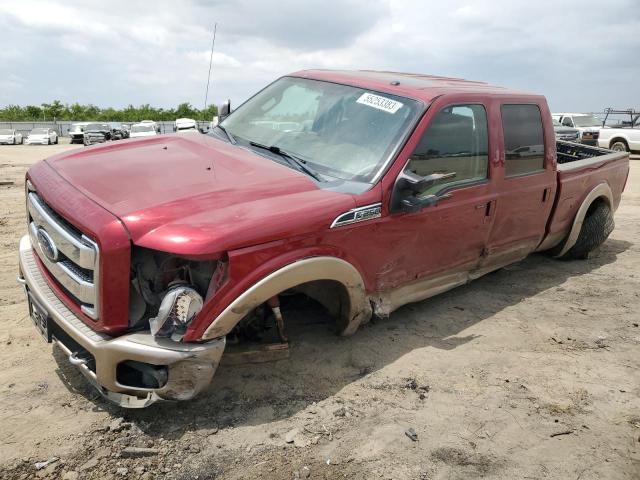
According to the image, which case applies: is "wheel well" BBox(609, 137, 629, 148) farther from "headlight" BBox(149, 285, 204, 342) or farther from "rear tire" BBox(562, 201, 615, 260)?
"headlight" BBox(149, 285, 204, 342)

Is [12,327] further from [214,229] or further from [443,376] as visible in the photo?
[443,376]

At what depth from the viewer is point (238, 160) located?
143 inches

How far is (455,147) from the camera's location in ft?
13.3

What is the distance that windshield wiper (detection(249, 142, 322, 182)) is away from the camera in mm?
3558

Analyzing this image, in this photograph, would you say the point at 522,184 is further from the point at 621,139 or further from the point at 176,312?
the point at 621,139

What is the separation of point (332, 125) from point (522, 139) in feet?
5.74

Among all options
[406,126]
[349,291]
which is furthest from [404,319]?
[406,126]

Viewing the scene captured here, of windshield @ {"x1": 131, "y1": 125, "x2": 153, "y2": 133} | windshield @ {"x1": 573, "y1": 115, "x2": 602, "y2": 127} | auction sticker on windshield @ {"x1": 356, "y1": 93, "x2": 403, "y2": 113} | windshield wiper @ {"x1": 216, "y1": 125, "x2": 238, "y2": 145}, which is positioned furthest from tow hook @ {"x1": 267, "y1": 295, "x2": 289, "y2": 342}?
windshield @ {"x1": 131, "y1": 125, "x2": 153, "y2": 133}

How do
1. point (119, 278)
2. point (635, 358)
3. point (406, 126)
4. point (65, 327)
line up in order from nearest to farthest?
point (119, 278) → point (65, 327) → point (406, 126) → point (635, 358)

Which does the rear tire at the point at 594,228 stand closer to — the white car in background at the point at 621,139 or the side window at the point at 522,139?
the side window at the point at 522,139

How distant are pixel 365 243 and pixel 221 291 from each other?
3.46 ft

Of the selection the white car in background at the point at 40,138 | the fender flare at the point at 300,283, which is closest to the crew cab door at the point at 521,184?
the fender flare at the point at 300,283

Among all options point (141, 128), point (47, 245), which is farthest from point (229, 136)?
point (141, 128)

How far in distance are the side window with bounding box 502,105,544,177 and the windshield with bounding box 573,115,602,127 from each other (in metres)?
19.0
